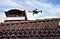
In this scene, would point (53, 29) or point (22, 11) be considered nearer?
point (53, 29)

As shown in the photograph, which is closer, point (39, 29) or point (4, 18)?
point (39, 29)

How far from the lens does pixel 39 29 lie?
32.3 ft

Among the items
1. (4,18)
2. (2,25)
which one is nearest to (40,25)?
(2,25)

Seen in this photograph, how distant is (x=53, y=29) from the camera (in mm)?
9742

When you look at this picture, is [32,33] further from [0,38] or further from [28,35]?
[0,38]

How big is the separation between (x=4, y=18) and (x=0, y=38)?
4.01 m

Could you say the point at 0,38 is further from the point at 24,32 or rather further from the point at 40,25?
the point at 40,25

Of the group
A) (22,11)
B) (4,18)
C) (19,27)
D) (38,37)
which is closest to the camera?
(38,37)

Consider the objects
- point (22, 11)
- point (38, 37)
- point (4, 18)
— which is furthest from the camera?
point (22, 11)

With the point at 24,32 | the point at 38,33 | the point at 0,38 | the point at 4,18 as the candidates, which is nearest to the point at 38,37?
the point at 38,33

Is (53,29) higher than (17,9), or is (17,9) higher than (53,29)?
(17,9)

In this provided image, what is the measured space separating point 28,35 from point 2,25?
6.81 ft

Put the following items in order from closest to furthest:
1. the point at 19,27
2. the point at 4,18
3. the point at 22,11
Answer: the point at 19,27 < the point at 4,18 < the point at 22,11

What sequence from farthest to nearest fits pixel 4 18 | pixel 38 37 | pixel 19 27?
pixel 4 18
pixel 19 27
pixel 38 37
